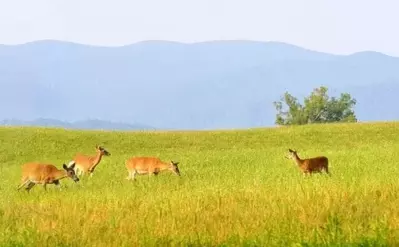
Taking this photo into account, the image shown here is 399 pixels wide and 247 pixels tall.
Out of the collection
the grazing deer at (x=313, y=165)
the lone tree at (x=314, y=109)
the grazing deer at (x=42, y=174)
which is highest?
the lone tree at (x=314, y=109)

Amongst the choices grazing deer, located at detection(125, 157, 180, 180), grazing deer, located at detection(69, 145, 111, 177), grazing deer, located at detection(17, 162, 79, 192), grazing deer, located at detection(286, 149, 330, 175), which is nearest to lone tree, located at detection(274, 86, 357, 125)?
grazing deer, located at detection(69, 145, 111, 177)

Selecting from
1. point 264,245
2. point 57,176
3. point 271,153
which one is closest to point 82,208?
point 264,245

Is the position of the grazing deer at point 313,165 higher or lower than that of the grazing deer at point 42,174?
higher

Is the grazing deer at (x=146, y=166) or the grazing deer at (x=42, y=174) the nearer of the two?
the grazing deer at (x=42, y=174)

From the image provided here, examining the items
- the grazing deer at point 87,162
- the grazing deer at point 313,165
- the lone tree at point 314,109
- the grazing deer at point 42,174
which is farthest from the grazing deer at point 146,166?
the lone tree at point 314,109

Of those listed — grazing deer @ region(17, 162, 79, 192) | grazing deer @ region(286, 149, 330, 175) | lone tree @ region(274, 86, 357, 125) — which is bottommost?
grazing deer @ region(17, 162, 79, 192)

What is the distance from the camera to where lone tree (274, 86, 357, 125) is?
380 feet

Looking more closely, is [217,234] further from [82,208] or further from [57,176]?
A: [57,176]

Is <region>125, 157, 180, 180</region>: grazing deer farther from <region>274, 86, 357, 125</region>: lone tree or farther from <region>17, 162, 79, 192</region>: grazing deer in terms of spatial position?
<region>274, 86, 357, 125</region>: lone tree

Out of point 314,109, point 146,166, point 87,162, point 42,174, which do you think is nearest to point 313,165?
point 146,166

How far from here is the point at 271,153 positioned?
39406mm

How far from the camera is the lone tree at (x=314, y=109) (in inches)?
4564

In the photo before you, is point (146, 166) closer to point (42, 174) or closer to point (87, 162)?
point (87, 162)

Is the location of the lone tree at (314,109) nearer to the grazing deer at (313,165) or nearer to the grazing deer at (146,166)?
the grazing deer at (146,166)
